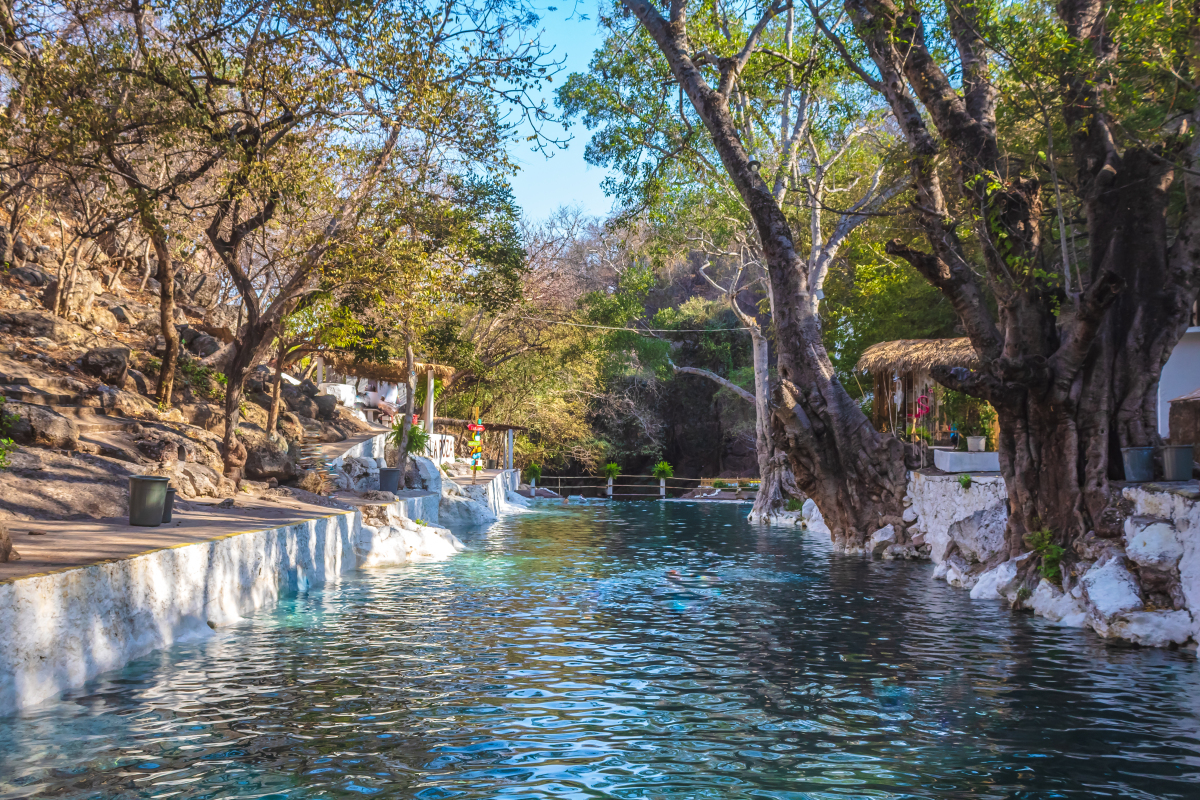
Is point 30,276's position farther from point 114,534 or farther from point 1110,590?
point 1110,590

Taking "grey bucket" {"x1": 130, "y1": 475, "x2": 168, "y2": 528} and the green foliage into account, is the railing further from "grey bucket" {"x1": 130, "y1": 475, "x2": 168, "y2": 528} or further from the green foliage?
"grey bucket" {"x1": 130, "y1": 475, "x2": 168, "y2": 528}

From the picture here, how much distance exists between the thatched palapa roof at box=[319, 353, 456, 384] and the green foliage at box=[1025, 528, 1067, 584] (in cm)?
1897

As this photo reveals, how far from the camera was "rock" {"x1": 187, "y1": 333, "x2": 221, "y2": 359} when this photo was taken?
23.6 metres

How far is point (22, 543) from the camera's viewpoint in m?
8.05

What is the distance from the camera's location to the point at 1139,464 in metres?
9.51

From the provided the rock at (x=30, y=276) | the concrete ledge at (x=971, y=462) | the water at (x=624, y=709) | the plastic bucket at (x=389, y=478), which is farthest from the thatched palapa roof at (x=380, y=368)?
the water at (x=624, y=709)

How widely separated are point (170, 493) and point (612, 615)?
Answer: 17.6 feet

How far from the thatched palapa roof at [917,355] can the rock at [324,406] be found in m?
15.8

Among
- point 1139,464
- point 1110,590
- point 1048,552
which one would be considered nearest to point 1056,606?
point 1048,552

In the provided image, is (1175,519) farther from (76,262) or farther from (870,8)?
(76,262)

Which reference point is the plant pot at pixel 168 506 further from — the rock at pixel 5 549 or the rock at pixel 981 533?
the rock at pixel 981 533

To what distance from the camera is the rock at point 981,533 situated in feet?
41.2

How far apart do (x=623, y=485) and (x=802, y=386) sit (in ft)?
→ 83.8

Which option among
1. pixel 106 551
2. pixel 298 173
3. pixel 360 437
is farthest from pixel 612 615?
pixel 360 437
